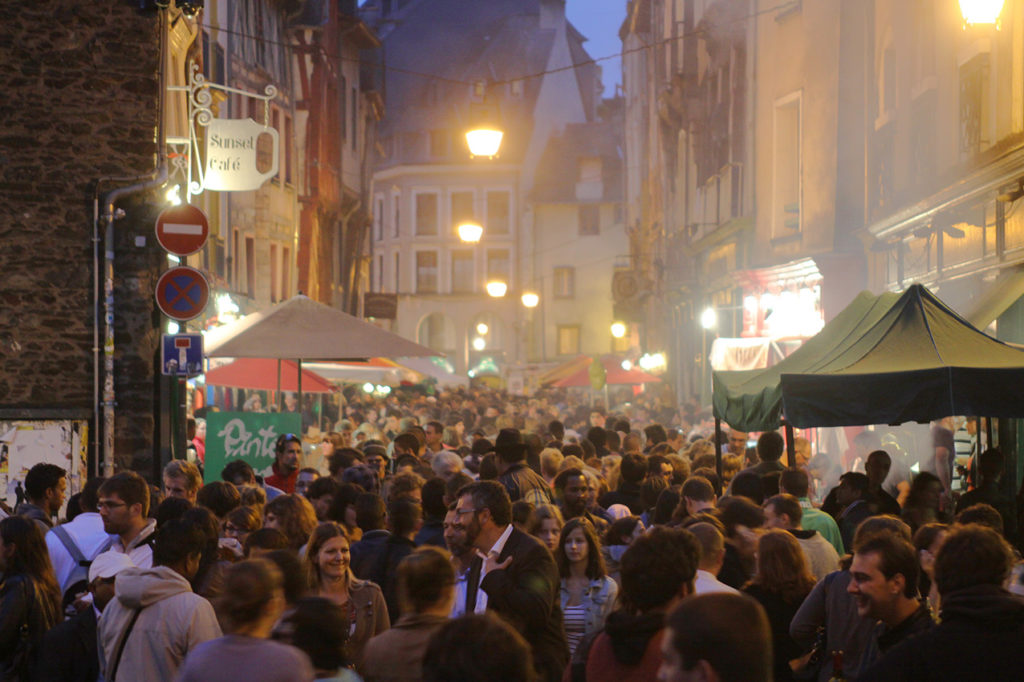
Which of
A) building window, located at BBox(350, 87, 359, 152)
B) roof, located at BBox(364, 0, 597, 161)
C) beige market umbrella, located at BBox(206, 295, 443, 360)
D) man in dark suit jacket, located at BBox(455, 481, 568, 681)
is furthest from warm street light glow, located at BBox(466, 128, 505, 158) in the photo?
roof, located at BBox(364, 0, 597, 161)

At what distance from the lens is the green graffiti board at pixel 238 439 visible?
1298 cm

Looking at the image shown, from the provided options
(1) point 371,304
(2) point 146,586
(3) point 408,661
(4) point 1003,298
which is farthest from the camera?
(1) point 371,304

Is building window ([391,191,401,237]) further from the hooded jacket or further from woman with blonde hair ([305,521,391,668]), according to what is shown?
the hooded jacket

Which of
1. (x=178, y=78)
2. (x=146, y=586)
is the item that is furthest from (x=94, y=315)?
(x=146, y=586)

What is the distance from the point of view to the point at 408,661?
477 cm

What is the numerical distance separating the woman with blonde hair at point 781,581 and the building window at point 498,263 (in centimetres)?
6522

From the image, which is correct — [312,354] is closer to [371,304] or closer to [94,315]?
[94,315]

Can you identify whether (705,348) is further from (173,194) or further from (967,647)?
(967,647)

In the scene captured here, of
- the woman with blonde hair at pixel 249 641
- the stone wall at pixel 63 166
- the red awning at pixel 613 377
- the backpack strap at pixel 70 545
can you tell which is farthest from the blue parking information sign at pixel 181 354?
the red awning at pixel 613 377

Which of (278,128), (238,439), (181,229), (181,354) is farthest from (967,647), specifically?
(278,128)

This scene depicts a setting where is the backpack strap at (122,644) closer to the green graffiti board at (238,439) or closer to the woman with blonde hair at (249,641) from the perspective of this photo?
the woman with blonde hair at (249,641)

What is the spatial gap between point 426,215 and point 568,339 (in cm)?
1042

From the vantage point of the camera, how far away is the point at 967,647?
4.15 meters

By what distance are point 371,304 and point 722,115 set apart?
21.0 m
